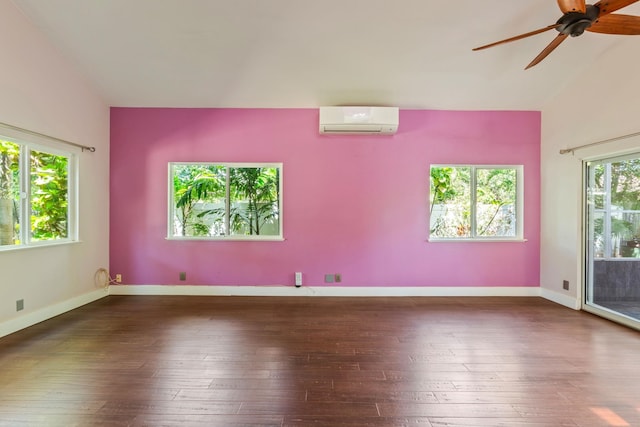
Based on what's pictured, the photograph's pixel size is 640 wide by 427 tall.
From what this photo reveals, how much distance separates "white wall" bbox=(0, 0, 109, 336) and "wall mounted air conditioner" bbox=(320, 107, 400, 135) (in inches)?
123

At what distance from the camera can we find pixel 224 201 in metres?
4.61

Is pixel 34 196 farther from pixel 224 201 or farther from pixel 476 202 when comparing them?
pixel 476 202

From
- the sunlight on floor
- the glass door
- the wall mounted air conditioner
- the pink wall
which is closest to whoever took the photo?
the sunlight on floor

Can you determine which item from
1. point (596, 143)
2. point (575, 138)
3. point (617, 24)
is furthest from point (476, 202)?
point (617, 24)

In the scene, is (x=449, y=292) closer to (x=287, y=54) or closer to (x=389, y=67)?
(x=389, y=67)

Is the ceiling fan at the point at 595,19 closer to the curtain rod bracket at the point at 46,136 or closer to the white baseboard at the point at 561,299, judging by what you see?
the white baseboard at the point at 561,299

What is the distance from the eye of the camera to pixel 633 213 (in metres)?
3.45

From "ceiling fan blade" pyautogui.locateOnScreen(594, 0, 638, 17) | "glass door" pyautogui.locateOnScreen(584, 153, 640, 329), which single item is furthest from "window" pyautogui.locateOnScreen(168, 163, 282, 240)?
"glass door" pyautogui.locateOnScreen(584, 153, 640, 329)

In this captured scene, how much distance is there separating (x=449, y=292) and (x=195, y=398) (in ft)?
12.0

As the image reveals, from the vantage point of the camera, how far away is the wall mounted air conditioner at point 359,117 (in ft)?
13.7

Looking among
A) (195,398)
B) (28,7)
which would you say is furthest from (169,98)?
(195,398)

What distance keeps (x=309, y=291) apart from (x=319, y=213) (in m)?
1.15

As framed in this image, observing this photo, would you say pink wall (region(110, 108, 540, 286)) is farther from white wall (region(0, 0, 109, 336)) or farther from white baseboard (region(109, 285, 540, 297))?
white wall (region(0, 0, 109, 336))

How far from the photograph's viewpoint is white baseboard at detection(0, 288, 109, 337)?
3111 mm
